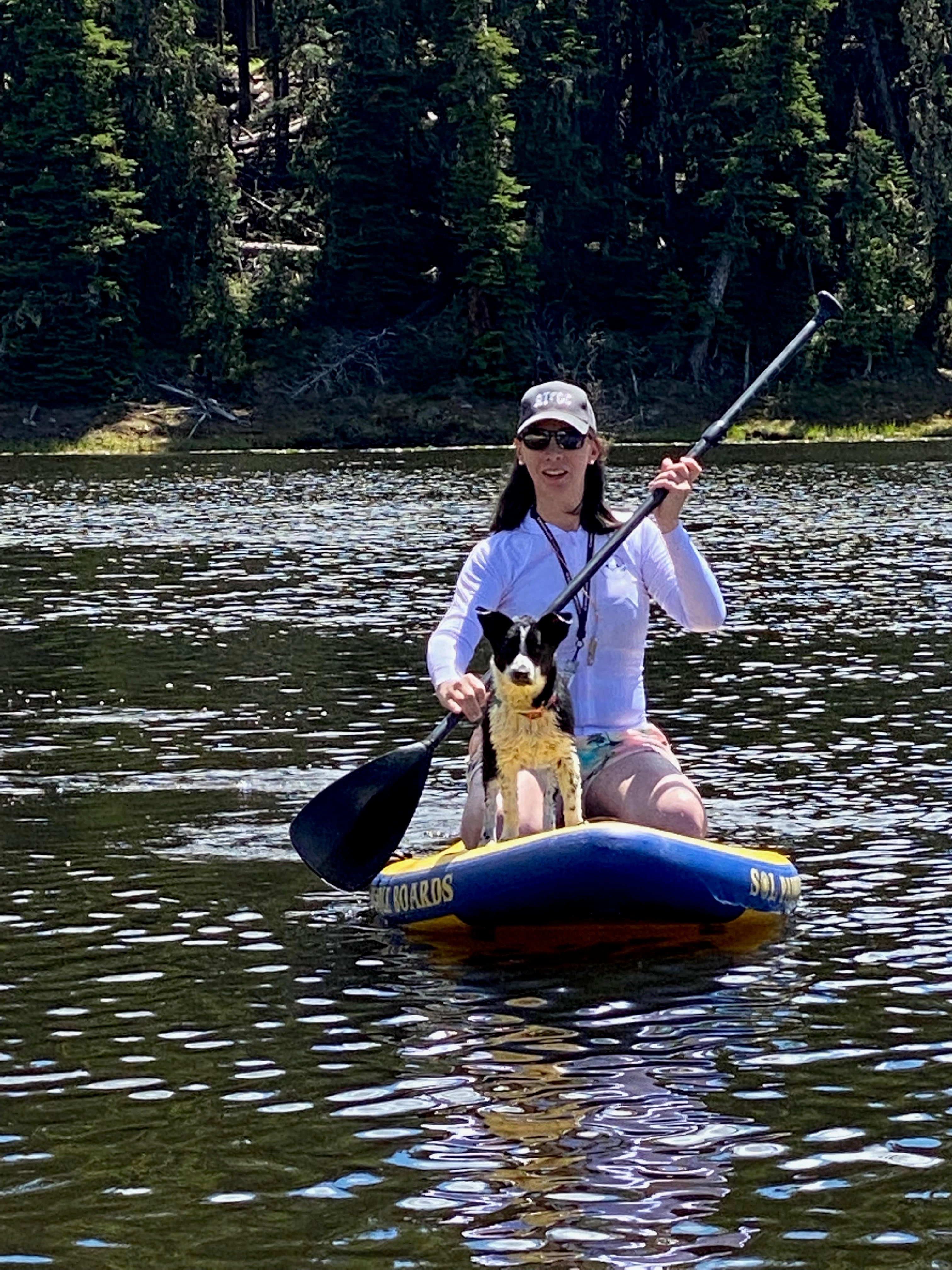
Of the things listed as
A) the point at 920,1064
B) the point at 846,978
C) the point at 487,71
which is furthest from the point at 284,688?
the point at 487,71

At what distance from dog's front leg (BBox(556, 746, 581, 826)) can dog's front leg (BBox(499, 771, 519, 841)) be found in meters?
0.17

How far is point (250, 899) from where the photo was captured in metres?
10.6

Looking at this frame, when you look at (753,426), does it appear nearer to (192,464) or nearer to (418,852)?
→ (192,464)

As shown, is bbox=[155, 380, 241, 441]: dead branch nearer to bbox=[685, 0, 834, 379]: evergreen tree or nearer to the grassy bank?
the grassy bank

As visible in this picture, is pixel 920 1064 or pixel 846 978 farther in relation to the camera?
pixel 846 978

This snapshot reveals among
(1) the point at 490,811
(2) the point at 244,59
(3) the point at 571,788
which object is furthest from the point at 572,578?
(2) the point at 244,59

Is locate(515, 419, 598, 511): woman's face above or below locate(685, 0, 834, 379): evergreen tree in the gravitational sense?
below

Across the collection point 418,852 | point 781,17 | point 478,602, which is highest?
point 781,17

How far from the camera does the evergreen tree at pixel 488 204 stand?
63.5 meters

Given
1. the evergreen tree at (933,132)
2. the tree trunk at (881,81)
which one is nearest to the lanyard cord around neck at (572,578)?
the evergreen tree at (933,132)

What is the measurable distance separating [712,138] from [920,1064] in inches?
2408

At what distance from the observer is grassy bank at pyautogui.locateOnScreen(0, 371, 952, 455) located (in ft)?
199

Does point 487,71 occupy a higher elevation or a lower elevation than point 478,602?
higher

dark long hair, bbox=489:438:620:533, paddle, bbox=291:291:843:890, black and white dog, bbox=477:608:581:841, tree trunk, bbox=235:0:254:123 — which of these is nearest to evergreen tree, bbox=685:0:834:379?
tree trunk, bbox=235:0:254:123
